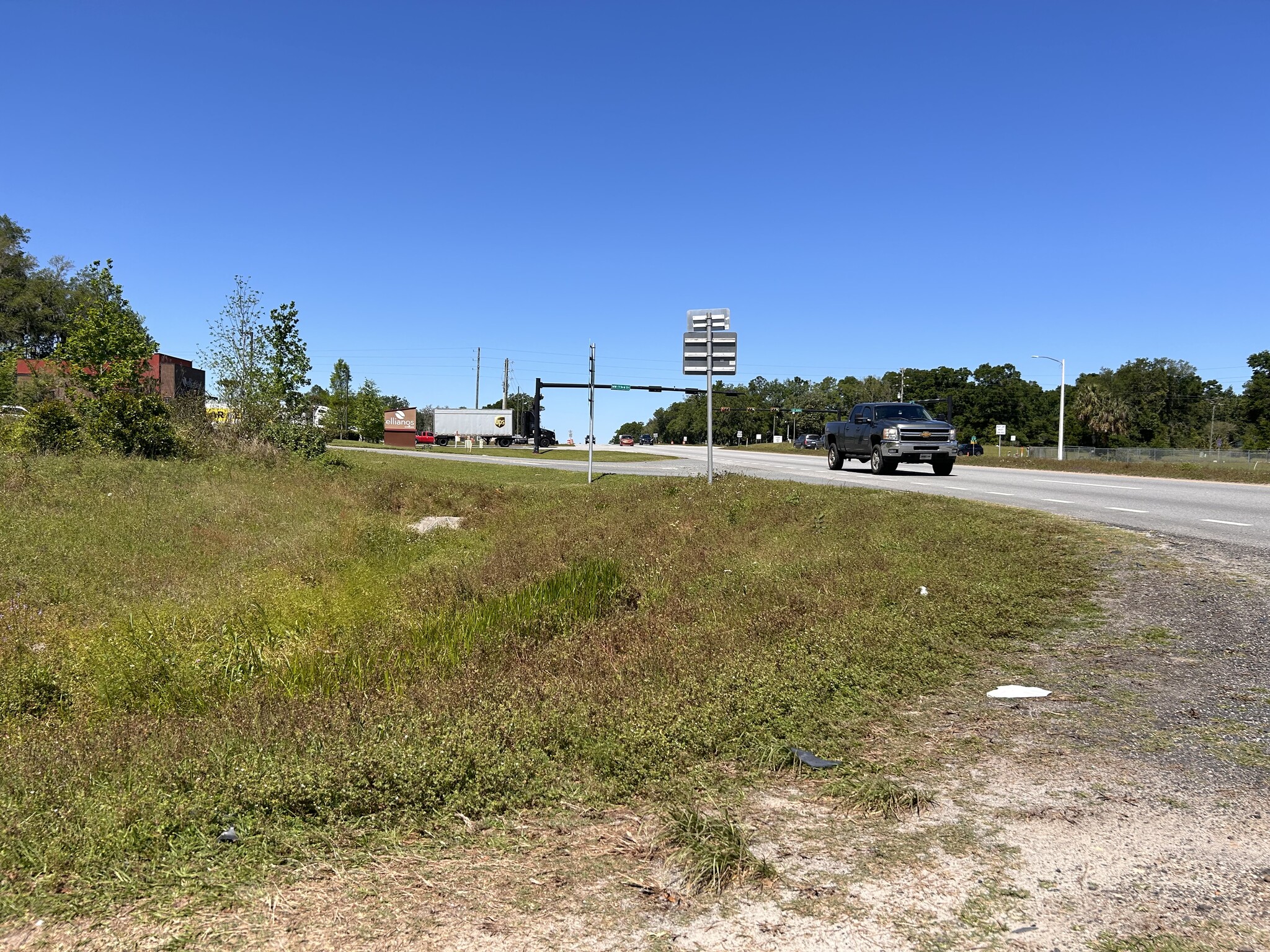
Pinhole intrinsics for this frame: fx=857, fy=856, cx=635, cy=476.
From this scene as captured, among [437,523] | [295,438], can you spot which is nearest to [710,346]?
[437,523]

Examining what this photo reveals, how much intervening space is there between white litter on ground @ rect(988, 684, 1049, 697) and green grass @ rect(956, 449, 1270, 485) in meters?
25.6

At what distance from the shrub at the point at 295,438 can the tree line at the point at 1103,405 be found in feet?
215

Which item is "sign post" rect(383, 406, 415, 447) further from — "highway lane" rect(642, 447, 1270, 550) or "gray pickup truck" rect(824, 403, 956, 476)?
"gray pickup truck" rect(824, 403, 956, 476)

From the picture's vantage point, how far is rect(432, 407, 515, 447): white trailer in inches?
3622

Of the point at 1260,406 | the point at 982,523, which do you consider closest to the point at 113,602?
the point at 982,523

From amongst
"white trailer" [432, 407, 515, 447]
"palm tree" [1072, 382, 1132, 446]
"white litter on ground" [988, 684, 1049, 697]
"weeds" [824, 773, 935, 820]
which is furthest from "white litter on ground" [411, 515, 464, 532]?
"palm tree" [1072, 382, 1132, 446]

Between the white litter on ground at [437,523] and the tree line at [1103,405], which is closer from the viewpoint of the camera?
the white litter on ground at [437,523]

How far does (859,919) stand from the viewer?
107 inches

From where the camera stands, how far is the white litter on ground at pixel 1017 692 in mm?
5008

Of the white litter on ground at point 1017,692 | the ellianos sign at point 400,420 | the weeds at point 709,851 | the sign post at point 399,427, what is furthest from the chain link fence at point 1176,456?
the ellianos sign at point 400,420

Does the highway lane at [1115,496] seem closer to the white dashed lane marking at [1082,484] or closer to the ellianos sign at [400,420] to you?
the white dashed lane marking at [1082,484]

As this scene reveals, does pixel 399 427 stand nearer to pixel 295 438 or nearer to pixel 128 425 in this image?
pixel 295 438

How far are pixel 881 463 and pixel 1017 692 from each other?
2264 cm

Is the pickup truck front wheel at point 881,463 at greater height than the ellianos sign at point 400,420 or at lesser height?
lesser
